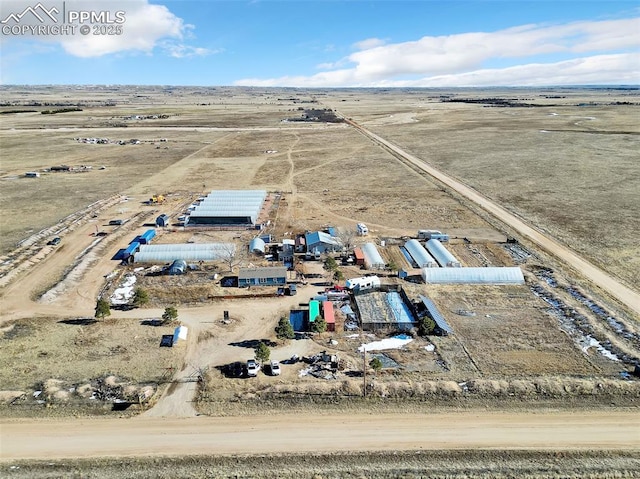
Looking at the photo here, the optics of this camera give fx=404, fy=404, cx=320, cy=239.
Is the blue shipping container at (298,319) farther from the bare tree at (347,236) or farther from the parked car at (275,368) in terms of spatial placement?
the bare tree at (347,236)

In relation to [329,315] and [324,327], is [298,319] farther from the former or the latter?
[324,327]

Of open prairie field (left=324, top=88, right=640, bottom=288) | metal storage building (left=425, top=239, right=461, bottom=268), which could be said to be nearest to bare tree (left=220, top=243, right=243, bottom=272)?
metal storage building (left=425, top=239, right=461, bottom=268)

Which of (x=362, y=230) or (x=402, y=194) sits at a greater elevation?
(x=402, y=194)

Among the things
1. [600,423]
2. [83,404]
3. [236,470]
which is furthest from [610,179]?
[83,404]

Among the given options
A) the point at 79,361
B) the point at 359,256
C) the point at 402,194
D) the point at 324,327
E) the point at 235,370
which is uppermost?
the point at 402,194

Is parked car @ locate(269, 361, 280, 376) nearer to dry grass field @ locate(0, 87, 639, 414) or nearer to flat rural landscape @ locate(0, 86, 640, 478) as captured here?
flat rural landscape @ locate(0, 86, 640, 478)

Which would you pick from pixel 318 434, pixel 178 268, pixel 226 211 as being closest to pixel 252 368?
pixel 318 434
